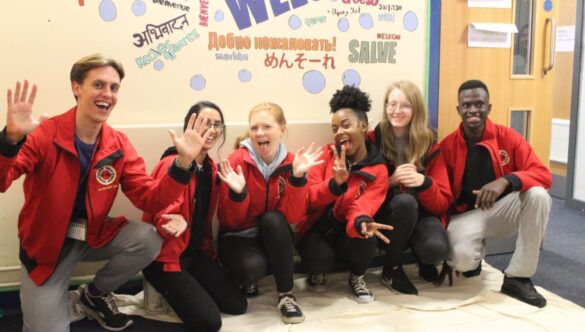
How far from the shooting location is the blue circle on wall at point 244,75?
2.38 metres

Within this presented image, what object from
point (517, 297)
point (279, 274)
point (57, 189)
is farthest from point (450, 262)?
point (57, 189)

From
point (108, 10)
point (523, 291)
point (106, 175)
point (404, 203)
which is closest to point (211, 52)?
point (108, 10)

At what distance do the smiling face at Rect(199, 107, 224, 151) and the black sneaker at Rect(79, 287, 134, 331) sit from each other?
72cm

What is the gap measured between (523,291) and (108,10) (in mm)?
2152

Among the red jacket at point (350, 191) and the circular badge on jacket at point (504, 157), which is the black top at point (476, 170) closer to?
the circular badge on jacket at point (504, 157)

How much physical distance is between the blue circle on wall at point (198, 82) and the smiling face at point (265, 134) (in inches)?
13.1

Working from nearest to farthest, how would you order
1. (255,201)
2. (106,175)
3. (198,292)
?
(106,175) → (198,292) → (255,201)

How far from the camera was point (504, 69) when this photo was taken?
2.82 meters

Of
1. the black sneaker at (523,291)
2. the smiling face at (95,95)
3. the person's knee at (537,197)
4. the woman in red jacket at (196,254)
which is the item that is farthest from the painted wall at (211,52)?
the black sneaker at (523,291)

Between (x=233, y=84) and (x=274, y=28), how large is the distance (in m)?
0.34

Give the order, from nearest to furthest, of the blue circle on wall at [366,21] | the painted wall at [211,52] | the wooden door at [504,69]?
the painted wall at [211,52] < the blue circle on wall at [366,21] < the wooden door at [504,69]

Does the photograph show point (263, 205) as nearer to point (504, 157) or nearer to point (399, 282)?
point (399, 282)

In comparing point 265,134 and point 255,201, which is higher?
point 265,134

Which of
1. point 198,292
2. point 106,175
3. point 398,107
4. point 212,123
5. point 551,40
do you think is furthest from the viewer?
point 551,40
